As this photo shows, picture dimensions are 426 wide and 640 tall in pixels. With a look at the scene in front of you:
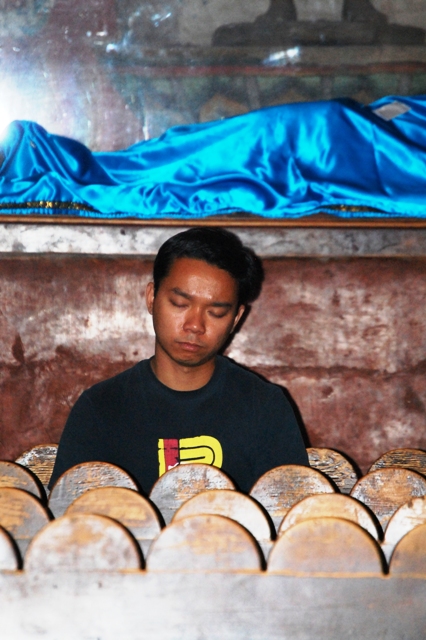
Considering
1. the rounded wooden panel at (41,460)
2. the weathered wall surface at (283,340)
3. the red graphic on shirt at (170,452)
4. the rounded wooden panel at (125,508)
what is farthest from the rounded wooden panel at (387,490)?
the weathered wall surface at (283,340)

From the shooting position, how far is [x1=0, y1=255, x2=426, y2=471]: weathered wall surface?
1.62 meters

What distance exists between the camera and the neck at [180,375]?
4.27 ft

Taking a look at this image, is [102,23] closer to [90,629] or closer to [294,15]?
[294,15]

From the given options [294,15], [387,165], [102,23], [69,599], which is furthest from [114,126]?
[69,599]

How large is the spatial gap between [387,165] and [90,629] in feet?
4.15

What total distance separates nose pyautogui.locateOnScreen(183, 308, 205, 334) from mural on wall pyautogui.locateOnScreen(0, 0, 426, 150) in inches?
37.3

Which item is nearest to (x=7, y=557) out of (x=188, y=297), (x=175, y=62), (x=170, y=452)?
(x=170, y=452)

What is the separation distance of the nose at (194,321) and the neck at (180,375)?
0.11 meters

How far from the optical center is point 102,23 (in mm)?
2000

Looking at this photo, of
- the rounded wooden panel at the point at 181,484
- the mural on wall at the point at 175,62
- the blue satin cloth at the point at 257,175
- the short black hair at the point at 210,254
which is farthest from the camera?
the mural on wall at the point at 175,62

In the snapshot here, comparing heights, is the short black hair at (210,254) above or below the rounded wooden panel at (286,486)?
above

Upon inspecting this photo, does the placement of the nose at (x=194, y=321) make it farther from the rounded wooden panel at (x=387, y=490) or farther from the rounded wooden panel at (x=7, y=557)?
the rounded wooden panel at (x=7, y=557)

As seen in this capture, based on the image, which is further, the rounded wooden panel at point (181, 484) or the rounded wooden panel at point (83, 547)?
the rounded wooden panel at point (181, 484)

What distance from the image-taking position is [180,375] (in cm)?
131
